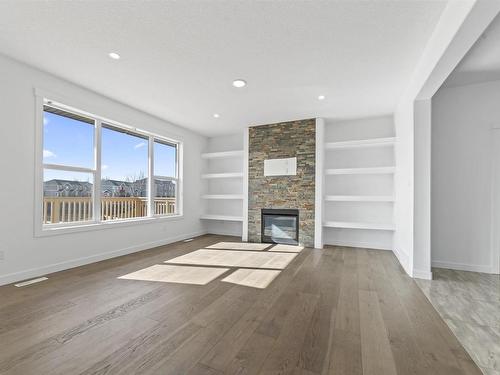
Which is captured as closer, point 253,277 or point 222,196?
point 253,277

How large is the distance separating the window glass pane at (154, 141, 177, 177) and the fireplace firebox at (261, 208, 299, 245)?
2.33m

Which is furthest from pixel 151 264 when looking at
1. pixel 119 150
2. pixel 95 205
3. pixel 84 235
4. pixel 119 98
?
pixel 119 98

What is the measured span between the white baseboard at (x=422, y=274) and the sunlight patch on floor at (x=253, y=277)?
181 centimetres

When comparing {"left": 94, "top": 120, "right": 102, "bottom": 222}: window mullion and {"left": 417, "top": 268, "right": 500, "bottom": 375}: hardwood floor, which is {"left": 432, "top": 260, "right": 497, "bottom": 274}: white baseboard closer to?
{"left": 417, "top": 268, "right": 500, "bottom": 375}: hardwood floor

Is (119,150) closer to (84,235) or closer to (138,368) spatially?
(84,235)

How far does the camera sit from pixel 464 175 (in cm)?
346

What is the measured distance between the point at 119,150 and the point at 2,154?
5.50 feet

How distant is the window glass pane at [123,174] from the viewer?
4.09 m

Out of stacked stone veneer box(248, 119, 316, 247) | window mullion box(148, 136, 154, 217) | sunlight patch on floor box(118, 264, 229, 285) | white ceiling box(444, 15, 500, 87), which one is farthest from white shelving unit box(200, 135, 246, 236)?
white ceiling box(444, 15, 500, 87)

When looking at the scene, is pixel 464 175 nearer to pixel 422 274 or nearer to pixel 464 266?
pixel 464 266

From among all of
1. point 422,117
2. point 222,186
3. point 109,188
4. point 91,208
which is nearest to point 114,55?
point 109,188

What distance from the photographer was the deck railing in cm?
337

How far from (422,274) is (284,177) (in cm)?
294

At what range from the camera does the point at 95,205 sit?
3.86 m
